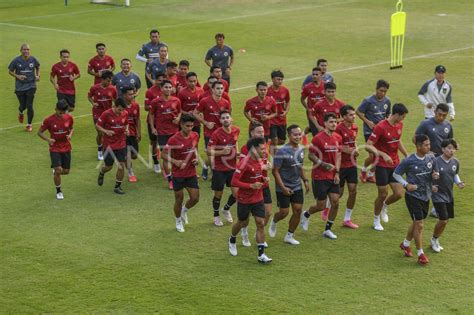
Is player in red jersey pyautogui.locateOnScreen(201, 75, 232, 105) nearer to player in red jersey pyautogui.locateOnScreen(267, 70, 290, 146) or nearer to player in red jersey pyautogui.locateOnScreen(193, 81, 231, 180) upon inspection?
player in red jersey pyautogui.locateOnScreen(193, 81, 231, 180)

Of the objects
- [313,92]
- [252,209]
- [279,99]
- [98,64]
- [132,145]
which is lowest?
[132,145]

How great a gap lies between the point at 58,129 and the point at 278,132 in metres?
4.88

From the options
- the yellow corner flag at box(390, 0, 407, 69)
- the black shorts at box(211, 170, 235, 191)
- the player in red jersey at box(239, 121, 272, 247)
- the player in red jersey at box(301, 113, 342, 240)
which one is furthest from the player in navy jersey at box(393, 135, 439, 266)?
the yellow corner flag at box(390, 0, 407, 69)

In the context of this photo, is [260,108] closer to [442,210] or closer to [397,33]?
[442,210]

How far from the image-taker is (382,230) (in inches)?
631

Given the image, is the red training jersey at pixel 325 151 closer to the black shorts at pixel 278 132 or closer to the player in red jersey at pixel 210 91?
the player in red jersey at pixel 210 91

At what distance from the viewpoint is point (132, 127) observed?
63.6 feet

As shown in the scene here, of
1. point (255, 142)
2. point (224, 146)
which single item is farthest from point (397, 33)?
point (255, 142)

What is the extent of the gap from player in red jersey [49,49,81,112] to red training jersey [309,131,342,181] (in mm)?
9674

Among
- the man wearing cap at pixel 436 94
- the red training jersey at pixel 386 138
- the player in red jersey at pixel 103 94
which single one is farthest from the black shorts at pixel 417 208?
the player in red jersey at pixel 103 94

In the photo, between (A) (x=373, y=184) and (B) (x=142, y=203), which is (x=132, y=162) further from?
(A) (x=373, y=184)

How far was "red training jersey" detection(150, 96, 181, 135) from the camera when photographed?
1870 cm

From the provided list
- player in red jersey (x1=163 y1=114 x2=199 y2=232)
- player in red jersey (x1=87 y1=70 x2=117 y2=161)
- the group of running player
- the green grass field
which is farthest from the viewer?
player in red jersey (x1=87 y1=70 x2=117 y2=161)

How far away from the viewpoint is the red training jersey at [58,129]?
17984 millimetres
